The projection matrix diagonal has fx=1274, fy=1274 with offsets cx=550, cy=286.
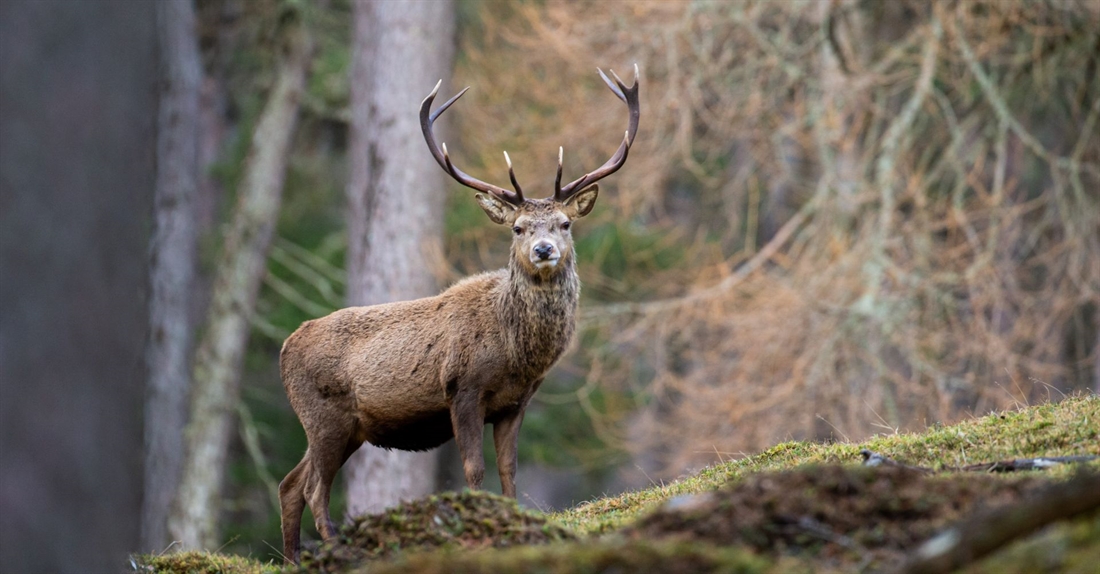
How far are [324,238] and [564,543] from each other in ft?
63.2

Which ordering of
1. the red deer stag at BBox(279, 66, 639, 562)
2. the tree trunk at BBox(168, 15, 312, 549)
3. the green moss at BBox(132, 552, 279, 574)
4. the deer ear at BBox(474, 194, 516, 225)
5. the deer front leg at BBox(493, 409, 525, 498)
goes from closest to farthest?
1. the green moss at BBox(132, 552, 279, 574)
2. the deer front leg at BBox(493, 409, 525, 498)
3. the red deer stag at BBox(279, 66, 639, 562)
4. the deer ear at BBox(474, 194, 516, 225)
5. the tree trunk at BBox(168, 15, 312, 549)

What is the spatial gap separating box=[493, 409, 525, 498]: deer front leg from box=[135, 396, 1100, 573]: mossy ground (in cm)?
125

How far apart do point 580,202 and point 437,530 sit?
3.90m

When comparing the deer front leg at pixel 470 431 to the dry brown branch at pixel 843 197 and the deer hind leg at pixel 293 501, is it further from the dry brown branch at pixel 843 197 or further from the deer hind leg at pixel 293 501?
the dry brown branch at pixel 843 197

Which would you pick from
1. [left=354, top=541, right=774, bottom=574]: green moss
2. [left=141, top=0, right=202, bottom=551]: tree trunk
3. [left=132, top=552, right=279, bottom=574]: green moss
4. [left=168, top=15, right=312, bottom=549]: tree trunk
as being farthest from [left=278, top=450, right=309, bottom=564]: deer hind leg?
[left=168, top=15, right=312, bottom=549]: tree trunk

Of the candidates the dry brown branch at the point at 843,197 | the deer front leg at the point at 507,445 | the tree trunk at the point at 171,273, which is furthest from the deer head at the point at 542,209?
the tree trunk at the point at 171,273

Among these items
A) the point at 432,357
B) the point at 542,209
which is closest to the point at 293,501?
the point at 432,357

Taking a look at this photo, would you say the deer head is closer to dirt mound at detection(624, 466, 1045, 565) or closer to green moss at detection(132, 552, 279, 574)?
green moss at detection(132, 552, 279, 574)

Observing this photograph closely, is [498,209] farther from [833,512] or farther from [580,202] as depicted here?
[833,512]

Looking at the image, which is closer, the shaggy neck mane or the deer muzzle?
the shaggy neck mane

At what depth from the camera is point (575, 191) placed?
354 inches

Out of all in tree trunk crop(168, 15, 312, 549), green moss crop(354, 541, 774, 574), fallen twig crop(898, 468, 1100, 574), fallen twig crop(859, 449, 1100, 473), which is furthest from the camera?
tree trunk crop(168, 15, 312, 549)

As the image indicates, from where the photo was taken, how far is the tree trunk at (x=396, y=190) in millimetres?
15023

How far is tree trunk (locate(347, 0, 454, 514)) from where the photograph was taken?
15.0 metres
